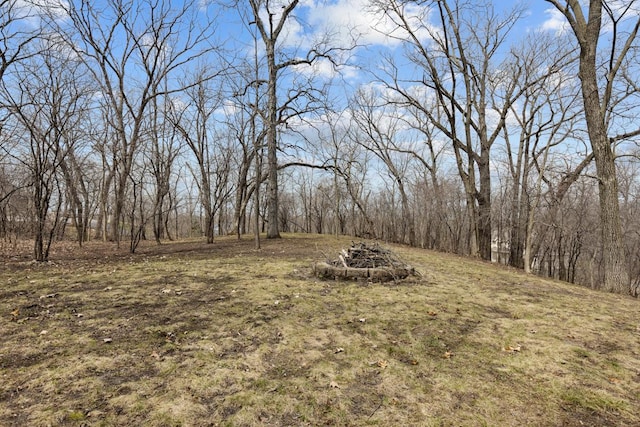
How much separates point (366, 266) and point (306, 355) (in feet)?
11.2

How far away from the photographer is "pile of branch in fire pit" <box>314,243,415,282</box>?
596 centimetres

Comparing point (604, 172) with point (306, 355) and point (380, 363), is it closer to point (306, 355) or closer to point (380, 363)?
point (380, 363)

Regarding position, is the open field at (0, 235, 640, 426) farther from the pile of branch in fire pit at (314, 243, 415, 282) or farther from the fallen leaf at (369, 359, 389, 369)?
the pile of branch in fire pit at (314, 243, 415, 282)

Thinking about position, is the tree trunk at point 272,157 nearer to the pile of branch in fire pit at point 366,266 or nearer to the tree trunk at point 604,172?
the pile of branch in fire pit at point 366,266

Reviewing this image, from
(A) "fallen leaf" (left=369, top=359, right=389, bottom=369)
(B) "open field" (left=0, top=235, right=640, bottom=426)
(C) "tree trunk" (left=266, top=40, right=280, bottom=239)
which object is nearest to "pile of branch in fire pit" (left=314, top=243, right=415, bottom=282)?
(B) "open field" (left=0, top=235, right=640, bottom=426)

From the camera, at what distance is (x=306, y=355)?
10.2 ft

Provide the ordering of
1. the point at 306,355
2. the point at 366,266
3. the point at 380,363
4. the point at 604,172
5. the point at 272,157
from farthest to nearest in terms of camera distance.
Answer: the point at 272,157 < the point at 604,172 < the point at 366,266 < the point at 306,355 < the point at 380,363

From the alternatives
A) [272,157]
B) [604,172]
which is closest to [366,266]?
[604,172]

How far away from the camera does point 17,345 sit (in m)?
3.00

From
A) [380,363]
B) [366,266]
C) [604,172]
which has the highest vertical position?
[604,172]

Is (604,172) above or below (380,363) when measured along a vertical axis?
above

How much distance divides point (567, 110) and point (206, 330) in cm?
1237

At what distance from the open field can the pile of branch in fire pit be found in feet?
1.59

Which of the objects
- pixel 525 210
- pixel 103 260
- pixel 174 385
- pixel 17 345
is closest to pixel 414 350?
pixel 174 385
